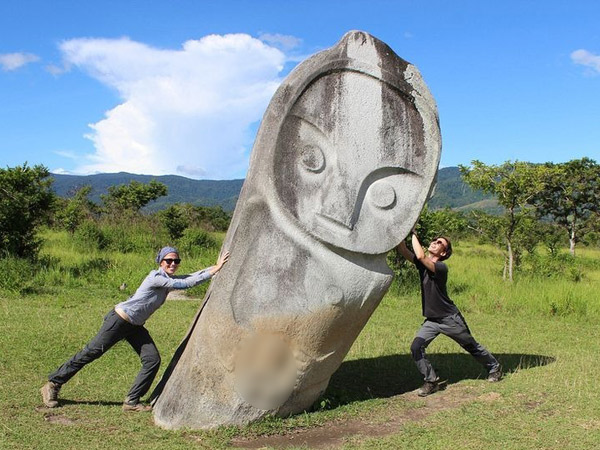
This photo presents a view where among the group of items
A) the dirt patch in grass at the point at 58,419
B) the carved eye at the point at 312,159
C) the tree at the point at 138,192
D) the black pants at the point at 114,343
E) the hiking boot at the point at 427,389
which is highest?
the tree at the point at 138,192

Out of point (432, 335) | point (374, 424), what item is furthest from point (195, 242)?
point (374, 424)

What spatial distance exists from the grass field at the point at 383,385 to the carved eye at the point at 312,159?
228 centimetres

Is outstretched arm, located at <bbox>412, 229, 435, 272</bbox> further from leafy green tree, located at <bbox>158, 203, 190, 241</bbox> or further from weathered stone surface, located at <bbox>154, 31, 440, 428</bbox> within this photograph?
leafy green tree, located at <bbox>158, 203, 190, 241</bbox>

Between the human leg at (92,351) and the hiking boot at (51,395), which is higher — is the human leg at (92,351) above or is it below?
above

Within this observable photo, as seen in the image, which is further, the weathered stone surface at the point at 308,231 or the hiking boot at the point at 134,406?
the hiking boot at the point at 134,406

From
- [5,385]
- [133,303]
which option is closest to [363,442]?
[133,303]

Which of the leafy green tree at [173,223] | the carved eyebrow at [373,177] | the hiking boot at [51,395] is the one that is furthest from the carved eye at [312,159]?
the leafy green tree at [173,223]

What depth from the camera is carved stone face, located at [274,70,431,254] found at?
18.2 feet

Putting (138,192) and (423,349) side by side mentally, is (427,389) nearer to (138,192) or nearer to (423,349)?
(423,349)

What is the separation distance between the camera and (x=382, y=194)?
5707 mm

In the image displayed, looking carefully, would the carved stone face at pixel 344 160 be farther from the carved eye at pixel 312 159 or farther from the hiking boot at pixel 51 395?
the hiking boot at pixel 51 395

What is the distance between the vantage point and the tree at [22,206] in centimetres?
1420

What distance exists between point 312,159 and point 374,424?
8.20 feet

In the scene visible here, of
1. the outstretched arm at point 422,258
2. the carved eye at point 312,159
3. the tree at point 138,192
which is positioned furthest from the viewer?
the tree at point 138,192
